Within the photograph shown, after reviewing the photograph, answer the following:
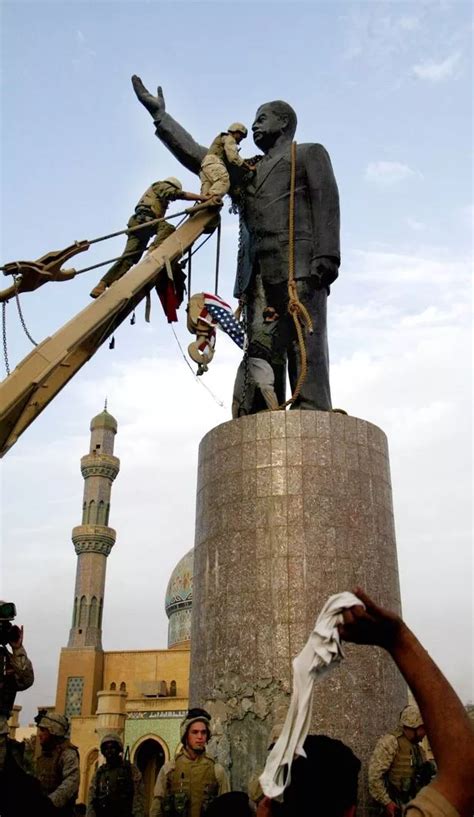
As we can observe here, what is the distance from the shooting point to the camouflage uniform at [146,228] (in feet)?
27.9

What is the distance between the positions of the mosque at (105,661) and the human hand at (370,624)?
24840 mm

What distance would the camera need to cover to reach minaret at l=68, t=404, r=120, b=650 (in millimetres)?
33000

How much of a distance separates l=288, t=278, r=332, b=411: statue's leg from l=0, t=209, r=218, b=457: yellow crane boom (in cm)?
146

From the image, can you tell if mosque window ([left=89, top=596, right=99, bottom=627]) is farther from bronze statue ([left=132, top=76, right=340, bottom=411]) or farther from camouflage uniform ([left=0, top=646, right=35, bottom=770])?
camouflage uniform ([left=0, top=646, right=35, bottom=770])

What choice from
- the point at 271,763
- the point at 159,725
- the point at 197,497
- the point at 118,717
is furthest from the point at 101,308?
the point at 159,725

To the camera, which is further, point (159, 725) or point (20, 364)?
point (159, 725)

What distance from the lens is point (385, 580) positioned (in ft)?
21.1

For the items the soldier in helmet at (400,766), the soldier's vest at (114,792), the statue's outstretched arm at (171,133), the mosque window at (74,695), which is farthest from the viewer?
the mosque window at (74,695)

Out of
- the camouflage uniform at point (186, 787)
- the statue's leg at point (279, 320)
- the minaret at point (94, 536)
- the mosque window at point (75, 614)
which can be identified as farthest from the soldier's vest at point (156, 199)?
the mosque window at point (75, 614)

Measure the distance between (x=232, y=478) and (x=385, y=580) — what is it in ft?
4.96

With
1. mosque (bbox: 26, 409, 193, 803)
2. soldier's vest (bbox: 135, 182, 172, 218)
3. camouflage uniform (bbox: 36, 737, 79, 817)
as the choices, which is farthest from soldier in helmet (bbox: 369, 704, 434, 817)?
mosque (bbox: 26, 409, 193, 803)

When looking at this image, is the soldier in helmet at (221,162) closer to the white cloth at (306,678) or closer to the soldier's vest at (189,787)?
the soldier's vest at (189,787)

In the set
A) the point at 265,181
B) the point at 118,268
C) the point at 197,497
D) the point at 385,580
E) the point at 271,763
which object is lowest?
the point at 271,763

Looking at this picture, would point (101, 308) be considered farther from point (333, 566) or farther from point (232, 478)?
point (333, 566)
